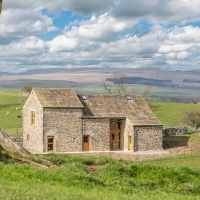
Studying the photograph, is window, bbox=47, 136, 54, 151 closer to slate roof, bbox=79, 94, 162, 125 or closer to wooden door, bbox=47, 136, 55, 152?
wooden door, bbox=47, 136, 55, 152

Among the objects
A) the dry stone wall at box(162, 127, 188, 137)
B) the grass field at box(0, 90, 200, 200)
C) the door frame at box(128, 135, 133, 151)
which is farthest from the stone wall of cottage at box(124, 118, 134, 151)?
the grass field at box(0, 90, 200, 200)

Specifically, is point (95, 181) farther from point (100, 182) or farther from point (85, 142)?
point (85, 142)

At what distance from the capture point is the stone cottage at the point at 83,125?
49.4 m

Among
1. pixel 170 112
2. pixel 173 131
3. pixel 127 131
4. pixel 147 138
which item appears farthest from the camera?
pixel 170 112

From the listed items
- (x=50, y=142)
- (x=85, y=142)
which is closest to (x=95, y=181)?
(x=50, y=142)

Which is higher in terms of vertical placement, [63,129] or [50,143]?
[63,129]

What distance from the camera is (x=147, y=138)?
5088 cm

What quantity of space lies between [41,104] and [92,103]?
21.7 feet

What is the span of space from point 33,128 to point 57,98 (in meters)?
4.51

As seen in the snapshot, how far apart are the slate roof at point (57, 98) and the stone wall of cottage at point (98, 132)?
2451 millimetres

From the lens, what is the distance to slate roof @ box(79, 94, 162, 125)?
51.3m

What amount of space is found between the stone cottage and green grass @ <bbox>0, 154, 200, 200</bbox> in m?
29.0

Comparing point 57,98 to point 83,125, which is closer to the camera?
point 83,125

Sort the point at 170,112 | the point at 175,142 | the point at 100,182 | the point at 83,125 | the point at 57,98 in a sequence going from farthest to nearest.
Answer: the point at 170,112
the point at 175,142
the point at 57,98
the point at 83,125
the point at 100,182
